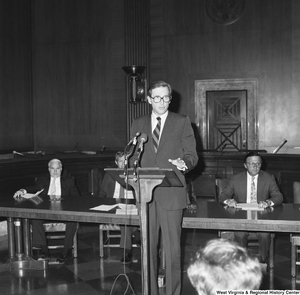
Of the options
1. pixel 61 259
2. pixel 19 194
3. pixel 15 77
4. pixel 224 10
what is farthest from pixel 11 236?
pixel 224 10

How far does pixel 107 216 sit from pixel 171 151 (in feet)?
3.34

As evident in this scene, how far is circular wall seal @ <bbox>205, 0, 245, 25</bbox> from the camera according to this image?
396 inches

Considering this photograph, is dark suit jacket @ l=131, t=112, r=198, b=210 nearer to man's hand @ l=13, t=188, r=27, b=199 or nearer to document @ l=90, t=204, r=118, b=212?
document @ l=90, t=204, r=118, b=212

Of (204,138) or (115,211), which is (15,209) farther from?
(204,138)

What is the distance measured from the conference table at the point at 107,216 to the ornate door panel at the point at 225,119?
587 centimetres

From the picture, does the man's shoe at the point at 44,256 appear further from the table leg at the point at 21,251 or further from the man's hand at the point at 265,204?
the man's hand at the point at 265,204

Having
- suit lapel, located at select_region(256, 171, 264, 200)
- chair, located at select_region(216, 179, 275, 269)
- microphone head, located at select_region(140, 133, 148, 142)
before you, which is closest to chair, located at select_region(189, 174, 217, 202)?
chair, located at select_region(216, 179, 275, 269)

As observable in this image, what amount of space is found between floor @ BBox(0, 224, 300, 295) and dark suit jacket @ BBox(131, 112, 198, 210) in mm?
750

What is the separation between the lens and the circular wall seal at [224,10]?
1005 centimetres

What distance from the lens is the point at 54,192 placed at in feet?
18.9

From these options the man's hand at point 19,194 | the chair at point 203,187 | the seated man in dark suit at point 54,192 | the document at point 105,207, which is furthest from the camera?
the chair at point 203,187

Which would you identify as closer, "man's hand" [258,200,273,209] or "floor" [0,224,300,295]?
"man's hand" [258,200,273,209]

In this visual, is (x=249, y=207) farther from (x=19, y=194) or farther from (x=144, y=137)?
(x=19, y=194)

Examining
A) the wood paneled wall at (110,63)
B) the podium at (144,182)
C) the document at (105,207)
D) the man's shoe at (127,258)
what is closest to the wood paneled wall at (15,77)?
the wood paneled wall at (110,63)
